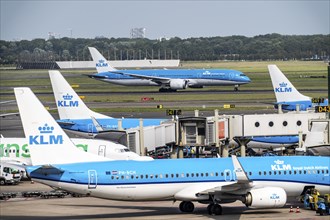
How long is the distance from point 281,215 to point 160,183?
322 inches

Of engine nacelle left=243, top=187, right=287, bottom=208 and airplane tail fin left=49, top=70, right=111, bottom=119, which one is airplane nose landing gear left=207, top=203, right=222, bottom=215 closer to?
engine nacelle left=243, top=187, right=287, bottom=208

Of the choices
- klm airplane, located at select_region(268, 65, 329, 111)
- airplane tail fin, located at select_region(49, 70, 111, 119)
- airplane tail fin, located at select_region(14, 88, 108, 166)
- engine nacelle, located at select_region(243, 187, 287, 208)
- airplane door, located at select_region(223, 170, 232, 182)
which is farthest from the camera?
klm airplane, located at select_region(268, 65, 329, 111)

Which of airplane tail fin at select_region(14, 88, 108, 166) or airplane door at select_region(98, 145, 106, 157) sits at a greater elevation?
airplane tail fin at select_region(14, 88, 108, 166)

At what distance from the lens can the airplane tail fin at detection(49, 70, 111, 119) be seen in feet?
303

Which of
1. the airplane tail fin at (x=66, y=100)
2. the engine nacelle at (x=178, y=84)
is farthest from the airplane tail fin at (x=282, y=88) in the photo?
the engine nacelle at (x=178, y=84)

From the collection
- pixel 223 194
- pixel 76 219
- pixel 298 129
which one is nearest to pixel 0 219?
pixel 76 219

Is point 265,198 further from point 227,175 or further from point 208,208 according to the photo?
point 208,208

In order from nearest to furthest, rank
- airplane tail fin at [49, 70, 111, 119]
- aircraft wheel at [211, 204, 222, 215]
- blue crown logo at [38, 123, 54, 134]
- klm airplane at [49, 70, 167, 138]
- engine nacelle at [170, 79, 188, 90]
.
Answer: blue crown logo at [38, 123, 54, 134]
aircraft wheel at [211, 204, 222, 215]
airplane tail fin at [49, 70, 111, 119]
klm airplane at [49, 70, 167, 138]
engine nacelle at [170, 79, 188, 90]

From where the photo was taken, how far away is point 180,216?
56.1 metres

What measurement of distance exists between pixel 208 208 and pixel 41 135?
1202 cm

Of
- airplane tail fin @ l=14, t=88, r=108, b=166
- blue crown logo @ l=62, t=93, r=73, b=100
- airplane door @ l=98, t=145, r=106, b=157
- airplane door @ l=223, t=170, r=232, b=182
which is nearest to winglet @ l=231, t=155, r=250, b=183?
airplane door @ l=223, t=170, r=232, b=182

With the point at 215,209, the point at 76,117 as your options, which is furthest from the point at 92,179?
the point at 76,117

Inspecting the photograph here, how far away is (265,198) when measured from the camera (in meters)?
54.8

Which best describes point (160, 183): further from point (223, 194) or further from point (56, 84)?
point (56, 84)
